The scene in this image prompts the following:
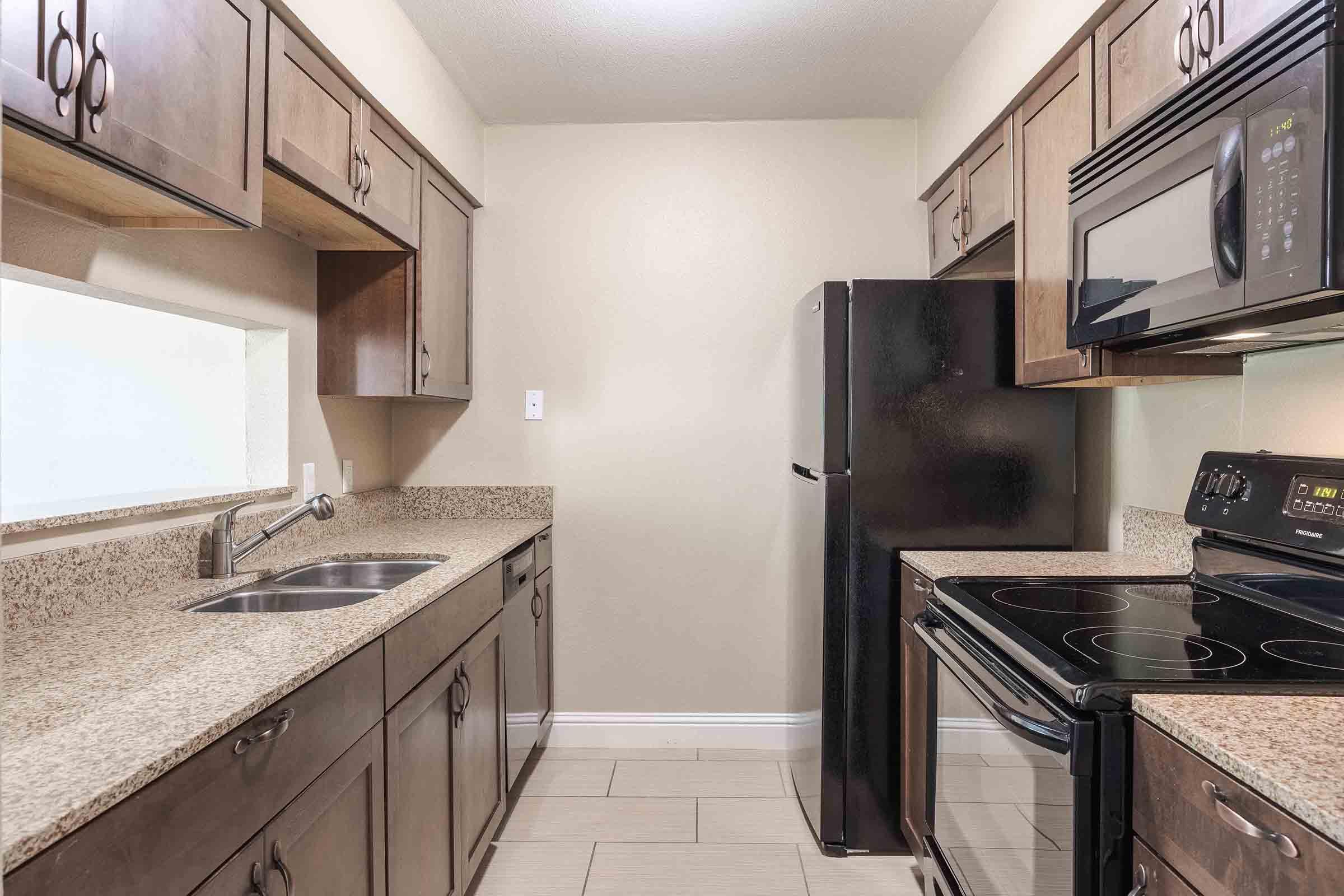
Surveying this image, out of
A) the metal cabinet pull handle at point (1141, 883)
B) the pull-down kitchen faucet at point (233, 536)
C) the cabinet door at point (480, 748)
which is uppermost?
the pull-down kitchen faucet at point (233, 536)

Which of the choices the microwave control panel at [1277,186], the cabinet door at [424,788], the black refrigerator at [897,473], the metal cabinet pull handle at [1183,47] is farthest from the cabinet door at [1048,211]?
the cabinet door at [424,788]

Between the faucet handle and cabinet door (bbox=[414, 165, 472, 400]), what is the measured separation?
77 centimetres

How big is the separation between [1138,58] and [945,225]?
1.18 metres

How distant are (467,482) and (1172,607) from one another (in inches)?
91.6

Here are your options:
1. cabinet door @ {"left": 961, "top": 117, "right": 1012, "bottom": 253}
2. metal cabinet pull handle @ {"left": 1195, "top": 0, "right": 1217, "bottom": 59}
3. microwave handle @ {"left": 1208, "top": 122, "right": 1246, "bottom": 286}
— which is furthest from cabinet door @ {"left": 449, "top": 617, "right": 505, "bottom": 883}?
metal cabinet pull handle @ {"left": 1195, "top": 0, "right": 1217, "bottom": 59}

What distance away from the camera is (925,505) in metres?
2.23

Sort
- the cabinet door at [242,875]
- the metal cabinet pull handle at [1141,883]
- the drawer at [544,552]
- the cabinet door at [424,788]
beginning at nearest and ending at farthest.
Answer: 1. the cabinet door at [242,875]
2. the metal cabinet pull handle at [1141,883]
3. the cabinet door at [424,788]
4. the drawer at [544,552]

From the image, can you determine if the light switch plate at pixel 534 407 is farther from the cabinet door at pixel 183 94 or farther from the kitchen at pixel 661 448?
the cabinet door at pixel 183 94

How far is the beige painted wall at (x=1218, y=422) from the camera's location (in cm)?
153

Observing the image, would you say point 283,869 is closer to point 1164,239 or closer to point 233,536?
point 233,536

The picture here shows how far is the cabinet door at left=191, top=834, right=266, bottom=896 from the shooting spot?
3.16 feet

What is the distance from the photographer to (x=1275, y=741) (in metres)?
0.93

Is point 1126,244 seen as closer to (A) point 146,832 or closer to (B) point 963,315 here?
(B) point 963,315

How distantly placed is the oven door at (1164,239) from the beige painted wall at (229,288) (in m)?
1.67
